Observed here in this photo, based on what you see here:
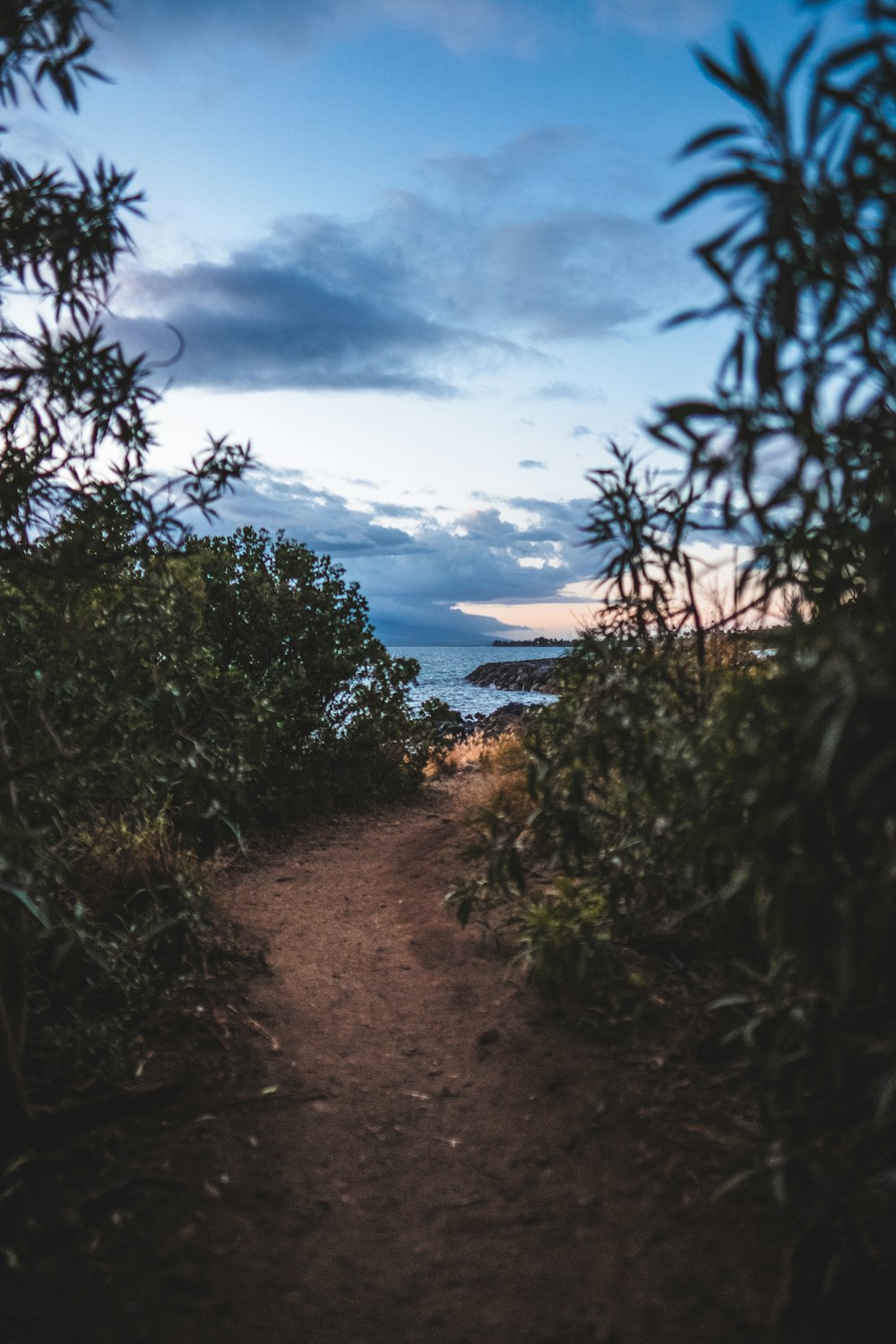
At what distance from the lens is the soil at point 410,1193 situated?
262cm

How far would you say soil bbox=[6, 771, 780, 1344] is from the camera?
2.62m

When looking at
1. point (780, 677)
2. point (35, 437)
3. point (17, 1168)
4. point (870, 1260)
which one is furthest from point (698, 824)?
point (35, 437)

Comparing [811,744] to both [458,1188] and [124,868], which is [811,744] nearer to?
[458,1188]

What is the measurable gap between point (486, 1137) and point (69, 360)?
3.70 metres

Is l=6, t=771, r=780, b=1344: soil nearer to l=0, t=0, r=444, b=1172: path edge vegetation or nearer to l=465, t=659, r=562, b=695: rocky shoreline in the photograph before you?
l=0, t=0, r=444, b=1172: path edge vegetation

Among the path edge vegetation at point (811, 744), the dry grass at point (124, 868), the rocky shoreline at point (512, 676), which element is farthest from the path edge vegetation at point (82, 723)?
the rocky shoreline at point (512, 676)

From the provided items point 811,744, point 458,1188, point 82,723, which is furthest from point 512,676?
point 811,744

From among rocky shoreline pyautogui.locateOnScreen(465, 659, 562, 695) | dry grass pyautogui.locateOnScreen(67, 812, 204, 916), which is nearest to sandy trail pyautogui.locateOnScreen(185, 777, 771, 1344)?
dry grass pyautogui.locateOnScreen(67, 812, 204, 916)

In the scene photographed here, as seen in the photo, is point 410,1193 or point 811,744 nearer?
point 811,744

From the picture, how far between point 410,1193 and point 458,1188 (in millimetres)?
188

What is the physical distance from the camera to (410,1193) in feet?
11.1

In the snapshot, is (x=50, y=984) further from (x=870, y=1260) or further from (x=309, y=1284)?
(x=870, y=1260)

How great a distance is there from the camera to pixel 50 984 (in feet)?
14.2

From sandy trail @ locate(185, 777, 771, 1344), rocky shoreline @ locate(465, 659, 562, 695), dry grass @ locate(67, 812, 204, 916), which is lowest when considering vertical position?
sandy trail @ locate(185, 777, 771, 1344)
